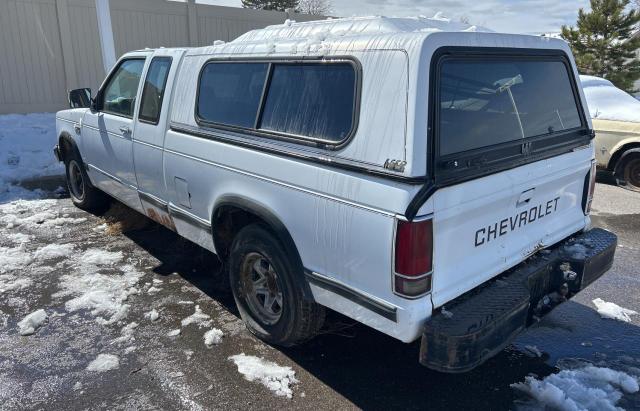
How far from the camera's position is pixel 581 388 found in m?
2.96

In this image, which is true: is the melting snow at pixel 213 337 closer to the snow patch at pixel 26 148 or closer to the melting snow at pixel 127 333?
the melting snow at pixel 127 333

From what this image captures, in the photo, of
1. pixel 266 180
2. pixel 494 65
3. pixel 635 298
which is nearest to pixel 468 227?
pixel 494 65

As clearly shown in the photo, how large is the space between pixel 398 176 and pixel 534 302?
→ 129cm

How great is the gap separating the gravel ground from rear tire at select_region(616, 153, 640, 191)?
328 centimetres

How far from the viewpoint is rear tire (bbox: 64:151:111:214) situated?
5.89 meters

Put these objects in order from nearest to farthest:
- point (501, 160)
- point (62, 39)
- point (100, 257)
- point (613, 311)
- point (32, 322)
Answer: point (501, 160) < point (32, 322) < point (613, 311) < point (100, 257) < point (62, 39)

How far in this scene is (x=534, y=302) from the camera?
2955 mm

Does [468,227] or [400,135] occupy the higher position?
[400,135]

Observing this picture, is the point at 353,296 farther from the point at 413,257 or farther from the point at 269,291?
the point at 269,291

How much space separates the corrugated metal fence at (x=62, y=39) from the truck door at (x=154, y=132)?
9419 mm

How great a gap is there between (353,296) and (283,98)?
1.25 m

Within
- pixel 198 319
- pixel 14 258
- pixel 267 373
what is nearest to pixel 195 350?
pixel 198 319

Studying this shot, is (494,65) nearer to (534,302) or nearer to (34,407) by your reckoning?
(534,302)

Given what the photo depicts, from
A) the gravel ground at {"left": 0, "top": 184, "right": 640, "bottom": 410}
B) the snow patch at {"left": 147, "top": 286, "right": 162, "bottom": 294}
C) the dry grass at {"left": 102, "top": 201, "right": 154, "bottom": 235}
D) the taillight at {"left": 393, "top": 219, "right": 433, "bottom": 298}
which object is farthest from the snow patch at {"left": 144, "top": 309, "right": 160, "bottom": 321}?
the taillight at {"left": 393, "top": 219, "right": 433, "bottom": 298}
